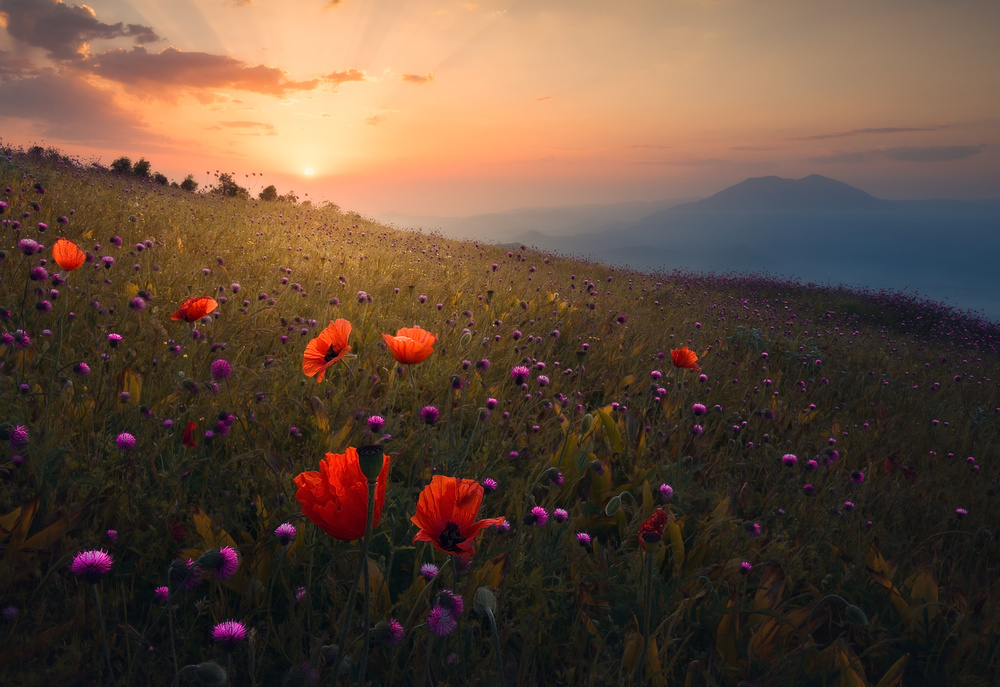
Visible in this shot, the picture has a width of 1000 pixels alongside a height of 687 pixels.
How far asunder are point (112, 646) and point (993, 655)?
241 cm

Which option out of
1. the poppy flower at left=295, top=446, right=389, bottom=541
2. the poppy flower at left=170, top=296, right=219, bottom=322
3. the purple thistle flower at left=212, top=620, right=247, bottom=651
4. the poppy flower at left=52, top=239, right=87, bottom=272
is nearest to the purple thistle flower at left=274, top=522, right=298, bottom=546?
the purple thistle flower at left=212, top=620, right=247, bottom=651

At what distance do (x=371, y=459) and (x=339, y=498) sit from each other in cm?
18

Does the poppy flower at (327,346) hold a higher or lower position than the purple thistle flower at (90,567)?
higher

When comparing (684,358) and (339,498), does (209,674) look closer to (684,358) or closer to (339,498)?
(339,498)

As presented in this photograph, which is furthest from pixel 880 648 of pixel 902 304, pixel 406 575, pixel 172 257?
pixel 902 304

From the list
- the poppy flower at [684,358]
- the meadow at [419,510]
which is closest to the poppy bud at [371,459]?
Result: the meadow at [419,510]

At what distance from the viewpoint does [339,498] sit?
84 centimetres

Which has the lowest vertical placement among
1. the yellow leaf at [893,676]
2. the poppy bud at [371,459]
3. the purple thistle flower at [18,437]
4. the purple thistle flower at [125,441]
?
the yellow leaf at [893,676]

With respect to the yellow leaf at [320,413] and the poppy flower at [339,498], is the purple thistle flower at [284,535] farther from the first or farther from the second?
the yellow leaf at [320,413]

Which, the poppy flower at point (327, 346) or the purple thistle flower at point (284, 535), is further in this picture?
the poppy flower at point (327, 346)

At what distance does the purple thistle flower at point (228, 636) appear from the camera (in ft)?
2.80

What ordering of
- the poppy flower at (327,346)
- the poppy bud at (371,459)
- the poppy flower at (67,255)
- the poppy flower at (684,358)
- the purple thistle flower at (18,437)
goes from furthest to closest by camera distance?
the poppy flower at (684,358) < the poppy flower at (67,255) < the poppy flower at (327,346) < the purple thistle flower at (18,437) < the poppy bud at (371,459)

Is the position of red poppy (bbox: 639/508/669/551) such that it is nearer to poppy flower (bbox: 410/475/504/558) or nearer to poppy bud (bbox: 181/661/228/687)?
poppy flower (bbox: 410/475/504/558)

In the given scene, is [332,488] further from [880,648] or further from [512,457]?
[880,648]
